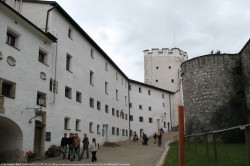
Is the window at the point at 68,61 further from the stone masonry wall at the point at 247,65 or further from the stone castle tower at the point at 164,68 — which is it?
the stone castle tower at the point at 164,68

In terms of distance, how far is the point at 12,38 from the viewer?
1856cm

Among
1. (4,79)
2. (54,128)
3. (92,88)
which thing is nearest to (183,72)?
(92,88)

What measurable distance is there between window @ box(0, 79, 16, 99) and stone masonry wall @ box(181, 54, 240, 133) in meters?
19.0

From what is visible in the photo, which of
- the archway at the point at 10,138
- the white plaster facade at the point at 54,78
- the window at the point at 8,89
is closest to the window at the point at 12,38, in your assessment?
the white plaster facade at the point at 54,78

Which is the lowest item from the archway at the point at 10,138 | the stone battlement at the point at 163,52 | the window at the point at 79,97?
the archway at the point at 10,138

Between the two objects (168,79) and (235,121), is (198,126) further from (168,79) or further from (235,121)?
(168,79)

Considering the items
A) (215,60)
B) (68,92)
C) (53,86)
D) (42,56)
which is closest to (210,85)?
(215,60)

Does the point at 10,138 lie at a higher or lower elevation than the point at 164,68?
lower

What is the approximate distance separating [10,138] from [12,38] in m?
6.01

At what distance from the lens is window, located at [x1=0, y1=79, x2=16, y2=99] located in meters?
17.0

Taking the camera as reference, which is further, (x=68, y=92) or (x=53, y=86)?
(x=68, y=92)

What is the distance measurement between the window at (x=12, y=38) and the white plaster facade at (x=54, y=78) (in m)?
0.19

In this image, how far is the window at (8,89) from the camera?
17.0m

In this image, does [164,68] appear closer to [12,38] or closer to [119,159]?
[119,159]
